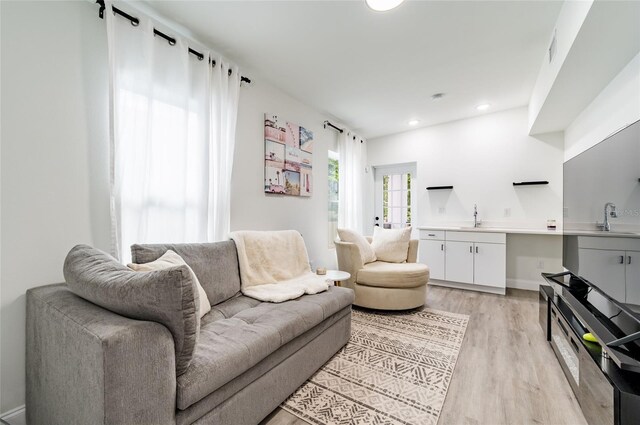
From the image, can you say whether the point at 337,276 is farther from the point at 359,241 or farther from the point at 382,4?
the point at 382,4

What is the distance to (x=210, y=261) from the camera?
6.42ft

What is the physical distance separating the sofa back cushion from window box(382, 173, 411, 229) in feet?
11.8

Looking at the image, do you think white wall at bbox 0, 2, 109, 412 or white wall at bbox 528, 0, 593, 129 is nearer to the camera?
white wall at bbox 0, 2, 109, 412

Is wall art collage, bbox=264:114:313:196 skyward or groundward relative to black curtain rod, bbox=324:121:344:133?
groundward

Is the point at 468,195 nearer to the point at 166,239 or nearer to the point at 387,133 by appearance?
the point at 387,133

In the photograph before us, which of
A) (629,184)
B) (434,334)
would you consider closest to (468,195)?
(434,334)

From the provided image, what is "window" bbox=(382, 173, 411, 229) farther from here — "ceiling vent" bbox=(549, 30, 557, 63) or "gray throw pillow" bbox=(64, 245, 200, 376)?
"gray throw pillow" bbox=(64, 245, 200, 376)

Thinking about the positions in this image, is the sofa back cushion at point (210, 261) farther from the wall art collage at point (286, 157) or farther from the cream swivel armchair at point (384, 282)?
the cream swivel armchair at point (384, 282)

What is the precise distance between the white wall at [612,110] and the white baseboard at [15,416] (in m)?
4.07

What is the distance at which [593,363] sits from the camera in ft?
4.29

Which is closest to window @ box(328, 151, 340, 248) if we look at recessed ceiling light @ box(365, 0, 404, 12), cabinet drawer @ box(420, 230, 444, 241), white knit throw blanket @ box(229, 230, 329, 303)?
cabinet drawer @ box(420, 230, 444, 241)

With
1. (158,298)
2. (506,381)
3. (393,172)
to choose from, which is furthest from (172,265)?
(393,172)

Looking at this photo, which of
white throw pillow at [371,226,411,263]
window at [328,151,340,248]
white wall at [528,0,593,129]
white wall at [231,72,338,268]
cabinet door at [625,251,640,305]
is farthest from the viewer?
window at [328,151,340,248]

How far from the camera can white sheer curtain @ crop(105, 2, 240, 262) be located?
181cm
